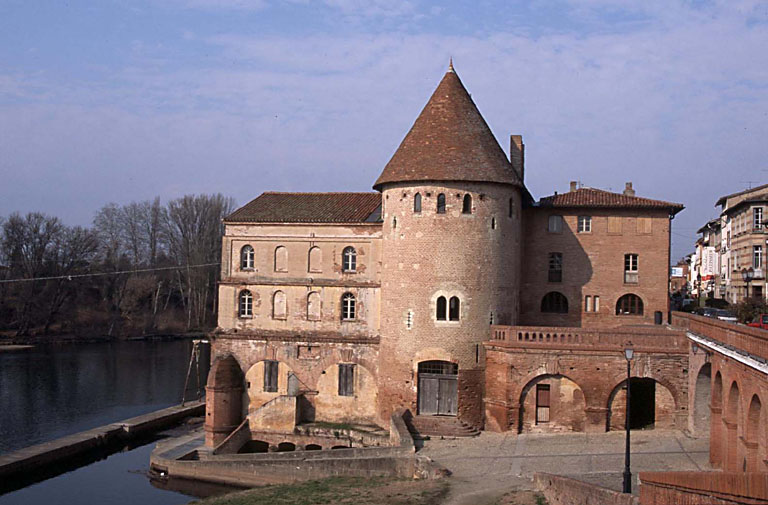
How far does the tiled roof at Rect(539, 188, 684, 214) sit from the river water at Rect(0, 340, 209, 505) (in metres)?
20.6

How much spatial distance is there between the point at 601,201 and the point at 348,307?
12.7 metres

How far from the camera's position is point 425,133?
32.8 meters

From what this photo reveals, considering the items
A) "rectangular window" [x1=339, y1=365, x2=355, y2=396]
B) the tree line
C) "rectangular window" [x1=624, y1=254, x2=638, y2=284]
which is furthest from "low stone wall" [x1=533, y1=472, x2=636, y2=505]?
the tree line

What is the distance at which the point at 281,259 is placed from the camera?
36656mm

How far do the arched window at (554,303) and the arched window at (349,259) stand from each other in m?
8.98

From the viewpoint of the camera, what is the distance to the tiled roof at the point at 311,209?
3619 centimetres

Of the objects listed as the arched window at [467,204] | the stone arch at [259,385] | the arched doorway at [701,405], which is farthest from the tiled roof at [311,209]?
the arched doorway at [701,405]

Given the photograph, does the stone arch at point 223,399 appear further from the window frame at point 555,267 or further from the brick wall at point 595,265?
the window frame at point 555,267

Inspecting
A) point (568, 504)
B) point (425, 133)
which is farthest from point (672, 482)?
point (425, 133)

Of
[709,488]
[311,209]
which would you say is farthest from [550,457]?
[311,209]

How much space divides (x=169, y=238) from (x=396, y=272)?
6256cm

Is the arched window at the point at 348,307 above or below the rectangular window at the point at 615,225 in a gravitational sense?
below

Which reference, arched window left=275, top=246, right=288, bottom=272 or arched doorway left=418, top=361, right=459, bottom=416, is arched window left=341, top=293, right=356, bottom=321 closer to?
arched window left=275, top=246, right=288, bottom=272

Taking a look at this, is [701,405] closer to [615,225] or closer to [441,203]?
[615,225]
